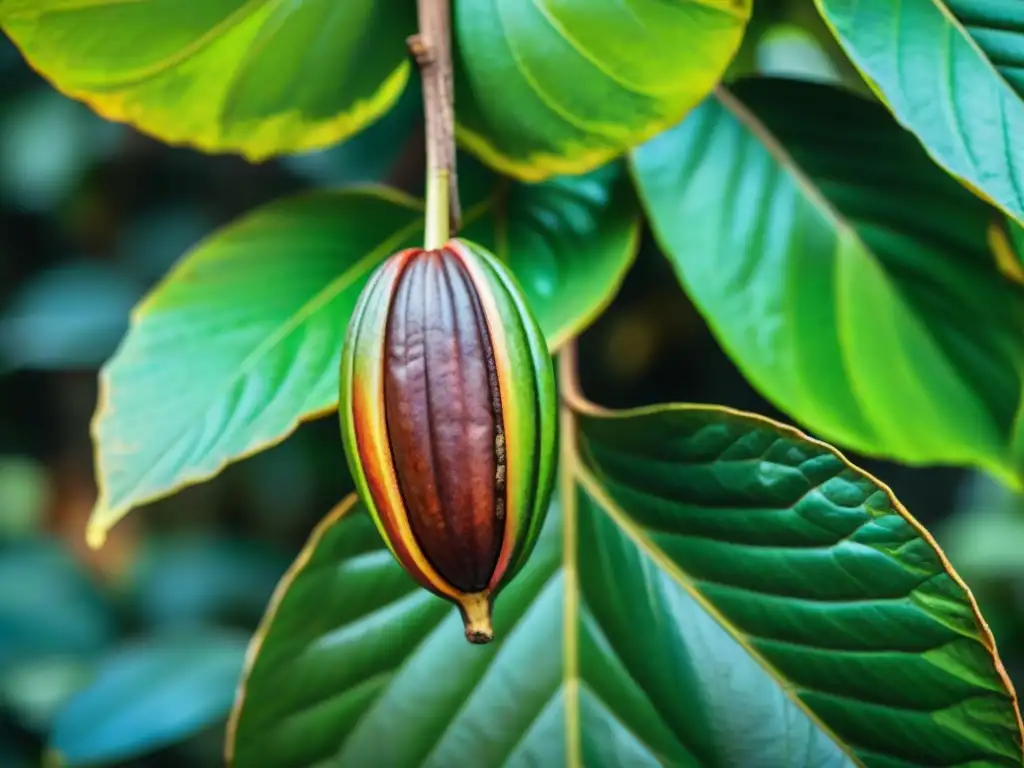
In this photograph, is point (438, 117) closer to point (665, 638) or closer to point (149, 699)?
point (665, 638)

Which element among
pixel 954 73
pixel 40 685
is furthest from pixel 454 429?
pixel 40 685

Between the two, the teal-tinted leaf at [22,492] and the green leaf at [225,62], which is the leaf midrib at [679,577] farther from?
the teal-tinted leaf at [22,492]

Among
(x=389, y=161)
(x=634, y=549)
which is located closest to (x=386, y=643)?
(x=634, y=549)

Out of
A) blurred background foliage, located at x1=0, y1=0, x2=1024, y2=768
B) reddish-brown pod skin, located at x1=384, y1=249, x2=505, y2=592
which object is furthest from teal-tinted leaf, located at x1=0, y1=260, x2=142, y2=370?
reddish-brown pod skin, located at x1=384, y1=249, x2=505, y2=592

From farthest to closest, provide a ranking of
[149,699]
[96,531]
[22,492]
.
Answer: [22,492], [149,699], [96,531]

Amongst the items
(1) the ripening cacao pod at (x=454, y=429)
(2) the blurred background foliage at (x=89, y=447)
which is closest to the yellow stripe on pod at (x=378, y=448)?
(1) the ripening cacao pod at (x=454, y=429)

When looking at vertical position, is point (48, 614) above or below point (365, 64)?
below
